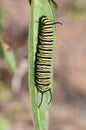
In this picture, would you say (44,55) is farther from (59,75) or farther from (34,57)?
(59,75)

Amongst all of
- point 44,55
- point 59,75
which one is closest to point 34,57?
point 44,55

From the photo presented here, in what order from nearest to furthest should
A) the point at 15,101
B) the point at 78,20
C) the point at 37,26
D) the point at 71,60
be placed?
the point at 37,26 < the point at 15,101 < the point at 71,60 < the point at 78,20

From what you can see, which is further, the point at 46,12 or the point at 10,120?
the point at 10,120

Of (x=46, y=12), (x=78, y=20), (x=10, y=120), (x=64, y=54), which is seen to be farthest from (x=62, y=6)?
(x=46, y=12)

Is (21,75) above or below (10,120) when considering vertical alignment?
above

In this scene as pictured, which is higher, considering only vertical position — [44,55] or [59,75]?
[44,55]

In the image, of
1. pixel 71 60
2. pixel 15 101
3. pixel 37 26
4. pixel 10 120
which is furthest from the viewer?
pixel 71 60

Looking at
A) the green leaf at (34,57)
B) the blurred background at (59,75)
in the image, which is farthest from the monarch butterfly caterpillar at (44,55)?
the blurred background at (59,75)

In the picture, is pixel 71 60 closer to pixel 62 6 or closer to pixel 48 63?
pixel 62 6
